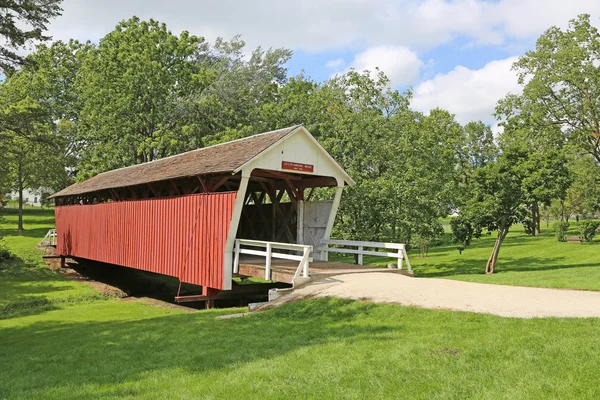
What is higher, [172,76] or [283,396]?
[172,76]

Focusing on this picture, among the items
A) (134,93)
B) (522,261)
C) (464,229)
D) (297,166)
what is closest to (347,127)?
(464,229)

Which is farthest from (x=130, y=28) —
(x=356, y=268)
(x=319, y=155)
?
(x=356, y=268)

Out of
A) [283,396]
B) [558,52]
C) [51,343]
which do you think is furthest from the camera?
[558,52]

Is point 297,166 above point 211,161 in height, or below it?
below

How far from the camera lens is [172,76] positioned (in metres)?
28.2

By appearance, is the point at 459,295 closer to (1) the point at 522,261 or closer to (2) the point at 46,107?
(1) the point at 522,261

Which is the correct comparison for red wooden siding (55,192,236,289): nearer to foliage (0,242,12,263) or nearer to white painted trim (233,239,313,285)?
white painted trim (233,239,313,285)

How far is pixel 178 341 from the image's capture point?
788cm

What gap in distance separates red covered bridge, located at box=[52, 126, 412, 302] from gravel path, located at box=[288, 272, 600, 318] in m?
1.10

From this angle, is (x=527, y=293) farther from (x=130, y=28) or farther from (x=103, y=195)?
(x=130, y=28)

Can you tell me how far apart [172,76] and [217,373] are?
81.6 ft

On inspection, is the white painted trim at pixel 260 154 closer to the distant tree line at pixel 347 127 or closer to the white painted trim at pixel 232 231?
the white painted trim at pixel 232 231

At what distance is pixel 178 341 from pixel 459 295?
16.6ft

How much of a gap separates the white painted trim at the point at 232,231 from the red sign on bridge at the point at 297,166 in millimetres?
1276
